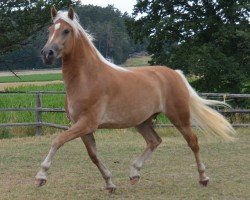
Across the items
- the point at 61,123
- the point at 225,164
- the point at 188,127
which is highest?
the point at 188,127

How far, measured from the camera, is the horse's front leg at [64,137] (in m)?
4.84

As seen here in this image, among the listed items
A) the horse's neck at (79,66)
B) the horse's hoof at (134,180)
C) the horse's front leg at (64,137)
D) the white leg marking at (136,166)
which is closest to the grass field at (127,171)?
the horse's hoof at (134,180)

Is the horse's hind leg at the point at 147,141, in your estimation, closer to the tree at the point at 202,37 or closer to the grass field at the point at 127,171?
the grass field at the point at 127,171

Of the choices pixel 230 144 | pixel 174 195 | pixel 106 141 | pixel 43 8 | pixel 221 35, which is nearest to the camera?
pixel 174 195

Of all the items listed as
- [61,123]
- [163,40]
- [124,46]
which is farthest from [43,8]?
[124,46]

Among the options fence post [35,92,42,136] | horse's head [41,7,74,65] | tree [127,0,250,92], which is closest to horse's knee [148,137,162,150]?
horse's head [41,7,74,65]

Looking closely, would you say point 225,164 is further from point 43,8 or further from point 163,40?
point 163,40

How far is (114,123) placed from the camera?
224 inches

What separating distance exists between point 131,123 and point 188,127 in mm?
925

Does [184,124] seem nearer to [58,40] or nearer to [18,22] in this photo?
[58,40]

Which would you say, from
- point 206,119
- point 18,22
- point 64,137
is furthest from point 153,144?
point 18,22

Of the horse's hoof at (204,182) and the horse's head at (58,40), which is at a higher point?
the horse's head at (58,40)

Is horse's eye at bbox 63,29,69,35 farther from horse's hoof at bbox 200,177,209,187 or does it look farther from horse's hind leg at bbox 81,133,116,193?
horse's hoof at bbox 200,177,209,187

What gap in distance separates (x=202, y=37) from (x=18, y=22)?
6.92 m
